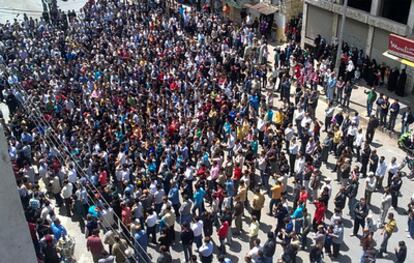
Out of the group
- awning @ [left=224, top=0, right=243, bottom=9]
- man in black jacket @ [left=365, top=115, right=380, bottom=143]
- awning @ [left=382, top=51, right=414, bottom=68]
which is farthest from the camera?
awning @ [left=224, top=0, right=243, bottom=9]

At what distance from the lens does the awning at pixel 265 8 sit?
29.2 metres

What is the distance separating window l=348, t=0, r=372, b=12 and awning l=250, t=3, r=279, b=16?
503 cm

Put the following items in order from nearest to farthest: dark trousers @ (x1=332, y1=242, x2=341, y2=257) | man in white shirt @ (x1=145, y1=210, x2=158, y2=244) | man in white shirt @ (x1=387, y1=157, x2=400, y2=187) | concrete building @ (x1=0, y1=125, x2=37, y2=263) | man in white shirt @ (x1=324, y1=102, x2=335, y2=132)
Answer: concrete building @ (x1=0, y1=125, x2=37, y2=263), dark trousers @ (x1=332, y1=242, x2=341, y2=257), man in white shirt @ (x1=145, y1=210, x2=158, y2=244), man in white shirt @ (x1=387, y1=157, x2=400, y2=187), man in white shirt @ (x1=324, y1=102, x2=335, y2=132)

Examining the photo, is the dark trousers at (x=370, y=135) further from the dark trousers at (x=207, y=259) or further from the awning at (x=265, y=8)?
the awning at (x=265, y=8)

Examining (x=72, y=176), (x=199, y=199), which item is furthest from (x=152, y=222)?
(x=72, y=176)

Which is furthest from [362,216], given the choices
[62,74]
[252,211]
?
[62,74]

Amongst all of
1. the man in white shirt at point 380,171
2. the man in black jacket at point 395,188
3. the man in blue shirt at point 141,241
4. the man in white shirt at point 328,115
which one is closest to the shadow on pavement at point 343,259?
the man in black jacket at point 395,188

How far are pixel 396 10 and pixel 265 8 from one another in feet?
26.2

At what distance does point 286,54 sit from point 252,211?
40.5 feet

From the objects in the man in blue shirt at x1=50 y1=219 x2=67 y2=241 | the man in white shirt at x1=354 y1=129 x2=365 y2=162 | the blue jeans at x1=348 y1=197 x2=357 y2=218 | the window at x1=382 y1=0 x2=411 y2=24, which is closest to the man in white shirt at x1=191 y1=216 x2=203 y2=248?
the man in blue shirt at x1=50 y1=219 x2=67 y2=241

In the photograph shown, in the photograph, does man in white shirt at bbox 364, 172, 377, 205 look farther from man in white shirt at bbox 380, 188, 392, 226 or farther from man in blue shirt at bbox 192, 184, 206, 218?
man in blue shirt at bbox 192, 184, 206, 218

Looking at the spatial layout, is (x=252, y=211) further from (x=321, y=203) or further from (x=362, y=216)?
(x=362, y=216)

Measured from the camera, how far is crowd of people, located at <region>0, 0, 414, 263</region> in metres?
14.0

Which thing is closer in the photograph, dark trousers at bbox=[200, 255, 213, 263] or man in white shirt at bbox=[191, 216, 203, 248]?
dark trousers at bbox=[200, 255, 213, 263]
